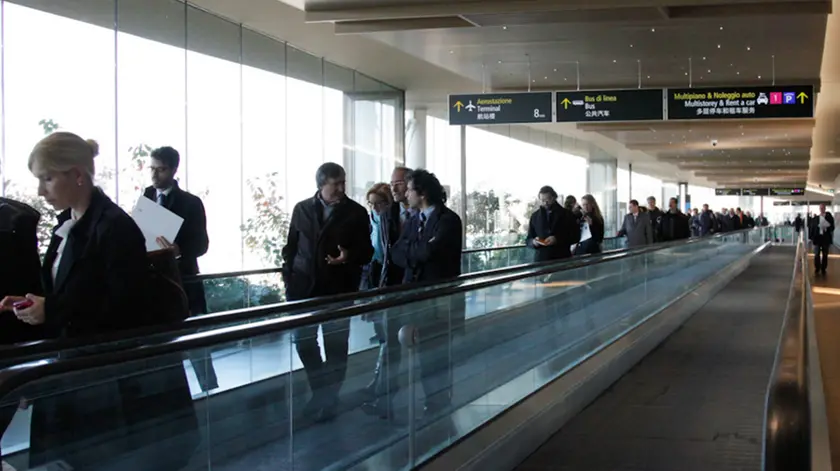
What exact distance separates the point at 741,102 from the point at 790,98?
83cm

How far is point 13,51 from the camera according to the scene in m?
9.98

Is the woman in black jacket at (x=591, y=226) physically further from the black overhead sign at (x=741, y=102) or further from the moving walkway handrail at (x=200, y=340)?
the moving walkway handrail at (x=200, y=340)

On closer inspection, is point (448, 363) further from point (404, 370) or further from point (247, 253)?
point (247, 253)

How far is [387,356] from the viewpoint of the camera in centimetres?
430

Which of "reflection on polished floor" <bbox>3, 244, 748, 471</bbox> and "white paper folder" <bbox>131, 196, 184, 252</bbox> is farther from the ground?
"white paper folder" <bbox>131, 196, 184, 252</bbox>

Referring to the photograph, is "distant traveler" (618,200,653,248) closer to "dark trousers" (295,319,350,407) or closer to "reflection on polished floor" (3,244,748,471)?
"reflection on polished floor" (3,244,748,471)

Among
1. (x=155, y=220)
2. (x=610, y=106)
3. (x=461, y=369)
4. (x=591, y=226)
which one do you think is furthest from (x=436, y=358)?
(x=610, y=106)

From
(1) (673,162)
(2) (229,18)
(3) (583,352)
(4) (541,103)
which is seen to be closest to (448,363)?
(3) (583,352)

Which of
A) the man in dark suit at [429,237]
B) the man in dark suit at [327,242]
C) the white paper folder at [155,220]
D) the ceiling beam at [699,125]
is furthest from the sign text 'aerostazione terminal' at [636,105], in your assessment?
the white paper folder at [155,220]

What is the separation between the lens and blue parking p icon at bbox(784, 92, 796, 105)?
52.8 feet

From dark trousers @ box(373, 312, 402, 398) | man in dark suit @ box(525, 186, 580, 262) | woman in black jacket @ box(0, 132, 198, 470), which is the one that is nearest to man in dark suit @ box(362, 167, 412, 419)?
Answer: dark trousers @ box(373, 312, 402, 398)

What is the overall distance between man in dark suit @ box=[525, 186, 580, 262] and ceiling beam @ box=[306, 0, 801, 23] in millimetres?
3125

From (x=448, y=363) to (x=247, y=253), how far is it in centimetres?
1047

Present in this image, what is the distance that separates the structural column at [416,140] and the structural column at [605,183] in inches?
622
